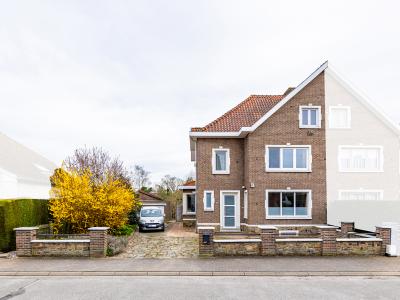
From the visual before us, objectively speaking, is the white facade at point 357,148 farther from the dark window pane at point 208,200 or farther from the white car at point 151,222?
the white car at point 151,222

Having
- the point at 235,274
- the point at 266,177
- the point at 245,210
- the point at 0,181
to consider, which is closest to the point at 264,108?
the point at 266,177

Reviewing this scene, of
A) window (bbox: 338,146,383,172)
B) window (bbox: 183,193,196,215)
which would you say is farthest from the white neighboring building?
window (bbox: 338,146,383,172)

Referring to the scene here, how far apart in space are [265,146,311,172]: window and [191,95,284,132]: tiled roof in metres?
2.52

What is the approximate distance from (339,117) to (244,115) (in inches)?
222

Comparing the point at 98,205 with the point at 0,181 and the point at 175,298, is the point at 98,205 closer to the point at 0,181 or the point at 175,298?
the point at 175,298

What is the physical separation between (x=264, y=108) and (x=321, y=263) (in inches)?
513

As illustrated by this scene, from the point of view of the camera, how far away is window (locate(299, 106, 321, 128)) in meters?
20.0

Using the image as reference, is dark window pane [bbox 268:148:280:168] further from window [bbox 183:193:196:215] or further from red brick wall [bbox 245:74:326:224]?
window [bbox 183:193:196:215]

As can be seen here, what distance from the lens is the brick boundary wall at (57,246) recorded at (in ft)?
41.3

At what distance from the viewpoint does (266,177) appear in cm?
1973

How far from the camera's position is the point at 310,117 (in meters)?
20.1

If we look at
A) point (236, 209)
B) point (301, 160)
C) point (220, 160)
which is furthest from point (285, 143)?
point (236, 209)

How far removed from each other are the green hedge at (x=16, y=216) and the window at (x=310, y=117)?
14.7m

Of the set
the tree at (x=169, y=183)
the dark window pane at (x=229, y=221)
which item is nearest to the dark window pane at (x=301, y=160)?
the dark window pane at (x=229, y=221)
